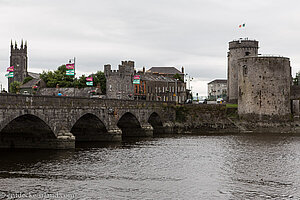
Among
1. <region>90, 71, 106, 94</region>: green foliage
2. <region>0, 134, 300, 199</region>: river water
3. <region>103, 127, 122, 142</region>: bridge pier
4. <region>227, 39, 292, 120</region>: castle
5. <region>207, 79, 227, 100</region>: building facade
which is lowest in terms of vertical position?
<region>0, 134, 300, 199</region>: river water

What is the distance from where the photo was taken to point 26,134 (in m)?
38.7

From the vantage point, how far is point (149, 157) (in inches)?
1423

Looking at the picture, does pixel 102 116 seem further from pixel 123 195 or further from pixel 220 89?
pixel 220 89

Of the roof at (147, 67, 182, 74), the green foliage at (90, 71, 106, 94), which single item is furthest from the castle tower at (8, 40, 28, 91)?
the green foliage at (90, 71, 106, 94)

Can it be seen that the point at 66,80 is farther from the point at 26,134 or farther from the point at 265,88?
the point at 26,134

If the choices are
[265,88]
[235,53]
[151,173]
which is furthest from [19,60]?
[151,173]

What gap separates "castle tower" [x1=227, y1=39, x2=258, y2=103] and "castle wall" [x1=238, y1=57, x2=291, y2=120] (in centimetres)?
974

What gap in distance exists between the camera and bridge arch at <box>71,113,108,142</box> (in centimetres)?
4779

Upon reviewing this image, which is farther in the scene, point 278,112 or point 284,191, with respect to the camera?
point 278,112

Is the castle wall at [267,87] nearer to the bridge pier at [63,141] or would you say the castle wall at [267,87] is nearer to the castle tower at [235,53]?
the castle tower at [235,53]

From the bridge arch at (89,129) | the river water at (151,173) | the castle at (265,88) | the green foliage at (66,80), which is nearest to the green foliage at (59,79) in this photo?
the green foliage at (66,80)

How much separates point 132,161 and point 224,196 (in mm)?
12780

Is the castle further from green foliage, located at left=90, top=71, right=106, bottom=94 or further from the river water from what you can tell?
green foliage, located at left=90, top=71, right=106, bottom=94

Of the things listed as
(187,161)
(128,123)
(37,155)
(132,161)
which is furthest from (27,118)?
(128,123)
